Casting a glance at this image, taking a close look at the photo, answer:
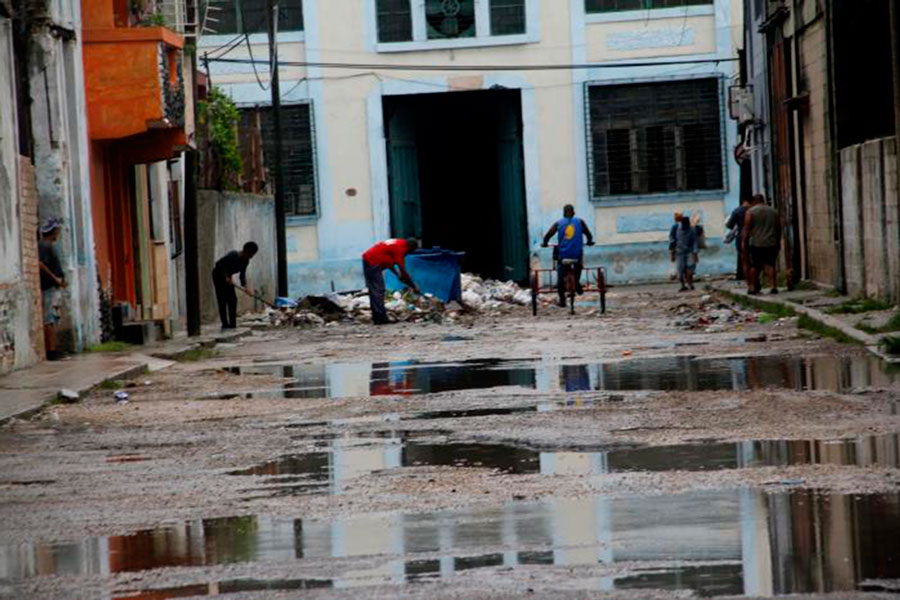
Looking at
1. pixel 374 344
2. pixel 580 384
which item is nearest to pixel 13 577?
pixel 580 384

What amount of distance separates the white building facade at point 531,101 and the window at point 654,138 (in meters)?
0.04

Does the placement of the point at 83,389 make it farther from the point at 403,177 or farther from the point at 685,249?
the point at 403,177

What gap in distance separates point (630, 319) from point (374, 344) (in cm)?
503

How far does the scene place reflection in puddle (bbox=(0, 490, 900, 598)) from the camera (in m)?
6.88

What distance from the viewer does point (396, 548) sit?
7777 millimetres

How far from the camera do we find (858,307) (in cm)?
2383

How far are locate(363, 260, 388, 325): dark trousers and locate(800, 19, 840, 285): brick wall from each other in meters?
7.42

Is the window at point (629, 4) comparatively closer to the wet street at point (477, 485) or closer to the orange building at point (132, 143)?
the orange building at point (132, 143)

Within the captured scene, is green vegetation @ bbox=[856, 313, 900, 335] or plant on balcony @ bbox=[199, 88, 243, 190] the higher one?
plant on balcony @ bbox=[199, 88, 243, 190]

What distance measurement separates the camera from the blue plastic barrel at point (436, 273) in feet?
120

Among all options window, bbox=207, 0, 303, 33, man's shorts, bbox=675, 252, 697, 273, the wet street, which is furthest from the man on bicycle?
window, bbox=207, 0, 303, 33

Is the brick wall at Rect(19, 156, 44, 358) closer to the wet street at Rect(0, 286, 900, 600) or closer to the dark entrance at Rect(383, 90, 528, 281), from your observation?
the wet street at Rect(0, 286, 900, 600)

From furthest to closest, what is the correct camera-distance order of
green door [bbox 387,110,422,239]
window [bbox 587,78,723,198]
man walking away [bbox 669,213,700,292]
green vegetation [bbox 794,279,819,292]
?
1. green door [bbox 387,110,422,239]
2. window [bbox 587,78,723,198]
3. man walking away [bbox 669,213,700,292]
4. green vegetation [bbox 794,279,819,292]

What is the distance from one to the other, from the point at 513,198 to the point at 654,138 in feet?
13.3
